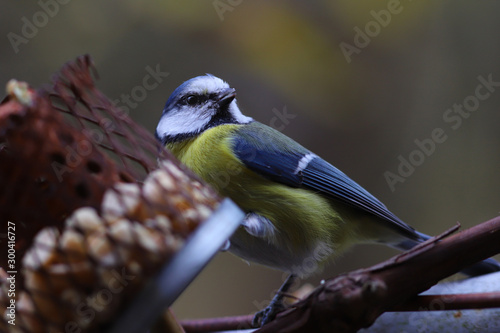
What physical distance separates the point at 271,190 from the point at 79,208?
51 cm

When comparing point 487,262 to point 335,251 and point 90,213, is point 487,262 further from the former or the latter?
point 90,213

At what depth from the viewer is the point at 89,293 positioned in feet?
1.72

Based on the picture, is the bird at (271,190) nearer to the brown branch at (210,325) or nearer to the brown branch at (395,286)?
the brown branch at (210,325)

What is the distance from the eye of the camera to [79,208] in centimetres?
61

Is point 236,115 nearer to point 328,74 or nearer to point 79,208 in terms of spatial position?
point 79,208

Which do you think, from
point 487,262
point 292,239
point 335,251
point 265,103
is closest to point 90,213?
point 292,239

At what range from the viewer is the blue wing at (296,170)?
1.10m

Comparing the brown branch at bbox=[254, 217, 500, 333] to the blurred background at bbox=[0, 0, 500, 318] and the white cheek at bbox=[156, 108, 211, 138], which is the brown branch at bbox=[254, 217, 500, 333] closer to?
the white cheek at bbox=[156, 108, 211, 138]

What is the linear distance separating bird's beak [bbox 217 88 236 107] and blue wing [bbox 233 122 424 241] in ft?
0.27

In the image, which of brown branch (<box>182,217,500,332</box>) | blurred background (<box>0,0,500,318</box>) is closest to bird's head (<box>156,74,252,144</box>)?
brown branch (<box>182,217,500,332</box>)

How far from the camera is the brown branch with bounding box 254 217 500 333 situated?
0.66 m

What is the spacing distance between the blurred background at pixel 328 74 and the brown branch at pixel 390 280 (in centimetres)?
152

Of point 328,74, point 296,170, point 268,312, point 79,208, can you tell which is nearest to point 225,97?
point 296,170

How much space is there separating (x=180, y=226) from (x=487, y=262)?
0.80 meters
